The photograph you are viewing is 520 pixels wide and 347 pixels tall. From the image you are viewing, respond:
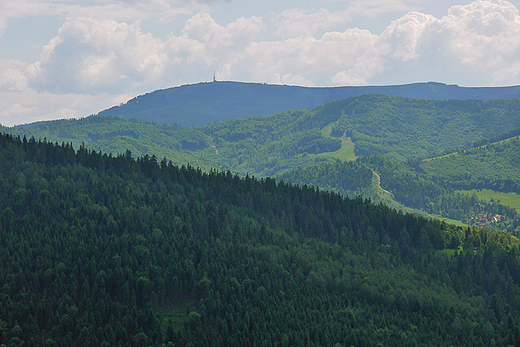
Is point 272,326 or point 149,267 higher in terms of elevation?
point 149,267

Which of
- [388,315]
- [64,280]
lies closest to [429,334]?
[388,315]

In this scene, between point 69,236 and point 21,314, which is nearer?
point 21,314

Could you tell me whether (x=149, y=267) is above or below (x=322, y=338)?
above

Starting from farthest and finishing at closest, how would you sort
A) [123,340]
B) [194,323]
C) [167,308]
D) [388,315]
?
[388,315]
[167,308]
[194,323]
[123,340]

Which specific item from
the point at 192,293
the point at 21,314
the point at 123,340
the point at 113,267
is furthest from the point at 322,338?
the point at 21,314

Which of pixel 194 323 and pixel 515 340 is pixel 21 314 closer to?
pixel 194 323

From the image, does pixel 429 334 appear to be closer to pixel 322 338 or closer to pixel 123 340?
pixel 322 338

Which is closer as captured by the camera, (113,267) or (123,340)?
(123,340)

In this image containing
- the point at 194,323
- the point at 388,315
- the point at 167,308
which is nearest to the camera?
the point at 194,323
